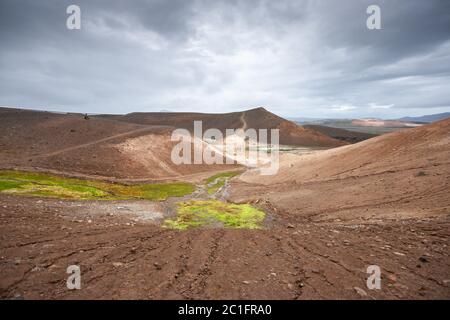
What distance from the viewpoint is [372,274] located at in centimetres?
950

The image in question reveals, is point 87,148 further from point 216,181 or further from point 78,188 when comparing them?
point 216,181

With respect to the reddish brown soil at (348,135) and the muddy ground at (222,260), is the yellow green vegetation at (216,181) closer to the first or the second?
the muddy ground at (222,260)

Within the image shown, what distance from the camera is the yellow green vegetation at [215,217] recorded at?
1997 centimetres

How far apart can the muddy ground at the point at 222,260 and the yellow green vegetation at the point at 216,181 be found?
2663 centimetres

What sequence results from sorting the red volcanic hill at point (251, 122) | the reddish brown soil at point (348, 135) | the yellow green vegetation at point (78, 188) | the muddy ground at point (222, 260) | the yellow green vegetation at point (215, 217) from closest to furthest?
the muddy ground at point (222, 260), the yellow green vegetation at point (215, 217), the yellow green vegetation at point (78, 188), the red volcanic hill at point (251, 122), the reddish brown soil at point (348, 135)

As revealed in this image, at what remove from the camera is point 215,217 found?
22656 mm

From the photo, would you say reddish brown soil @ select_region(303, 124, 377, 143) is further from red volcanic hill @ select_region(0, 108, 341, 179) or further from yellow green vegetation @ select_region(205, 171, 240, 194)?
red volcanic hill @ select_region(0, 108, 341, 179)

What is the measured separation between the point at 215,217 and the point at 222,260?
11341mm

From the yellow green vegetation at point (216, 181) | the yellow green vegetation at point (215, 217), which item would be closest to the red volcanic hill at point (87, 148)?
the yellow green vegetation at point (216, 181)

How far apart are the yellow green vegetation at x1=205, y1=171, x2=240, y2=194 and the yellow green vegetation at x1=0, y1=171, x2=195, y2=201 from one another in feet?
9.93

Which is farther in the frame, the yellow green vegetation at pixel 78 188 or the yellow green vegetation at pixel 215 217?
the yellow green vegetation at pixel 78 188

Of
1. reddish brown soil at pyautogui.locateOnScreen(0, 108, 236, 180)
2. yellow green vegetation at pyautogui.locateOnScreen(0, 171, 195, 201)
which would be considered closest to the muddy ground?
yellow green vegetation at pyautogui.locateOnScreen(0, 171, 195, 201)
